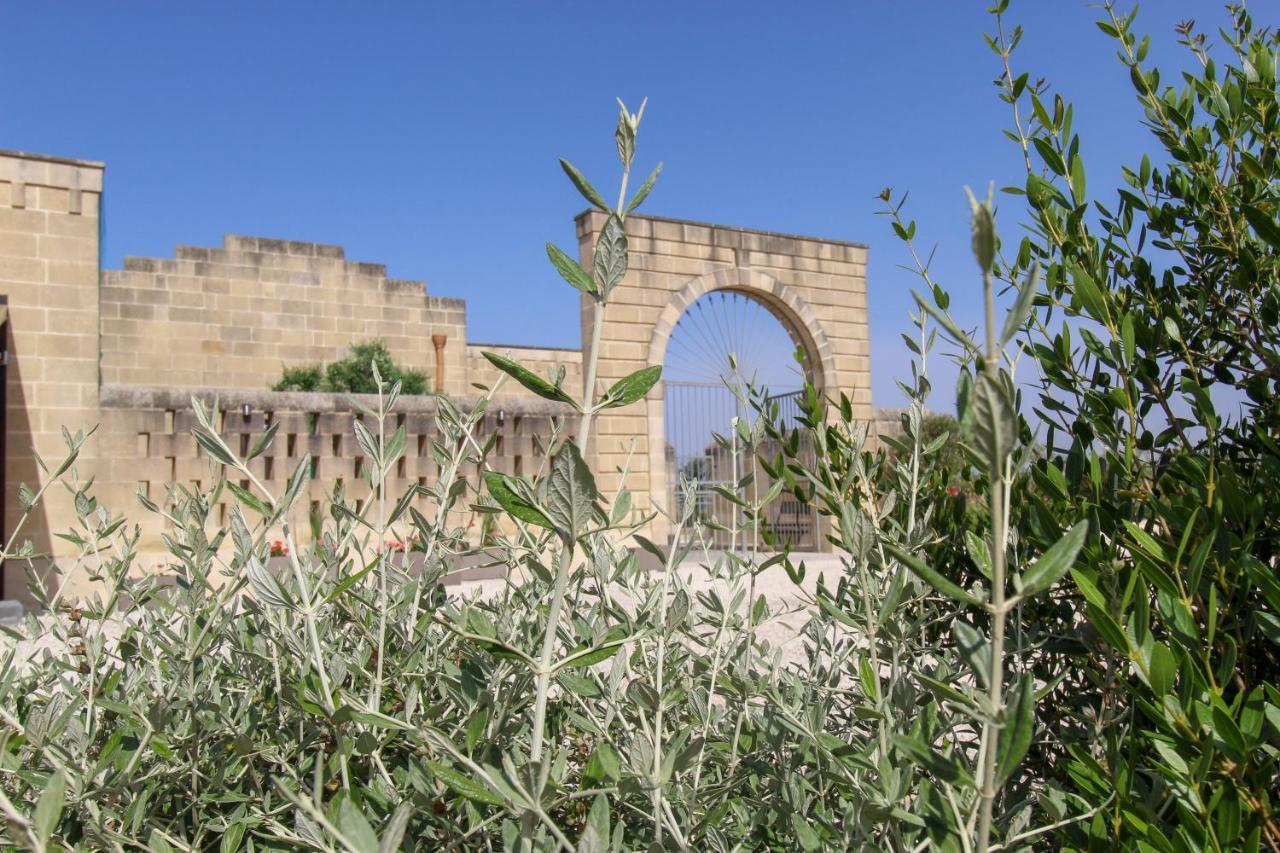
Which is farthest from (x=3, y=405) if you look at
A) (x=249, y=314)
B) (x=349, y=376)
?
(x=249, y=314)

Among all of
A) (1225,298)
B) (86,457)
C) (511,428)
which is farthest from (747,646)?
(511,428)

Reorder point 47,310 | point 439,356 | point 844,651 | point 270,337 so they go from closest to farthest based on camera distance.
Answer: point 844,651 → point 47,310 → point 270,337 → point 439,356

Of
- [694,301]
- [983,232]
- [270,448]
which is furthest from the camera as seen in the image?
[694,301]

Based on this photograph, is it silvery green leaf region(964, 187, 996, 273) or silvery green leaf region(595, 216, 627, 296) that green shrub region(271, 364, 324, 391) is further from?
silvery green leaf region(964, 187, 996, 273)

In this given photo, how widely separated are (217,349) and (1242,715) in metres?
13.2

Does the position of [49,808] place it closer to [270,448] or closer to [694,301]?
[270,448]

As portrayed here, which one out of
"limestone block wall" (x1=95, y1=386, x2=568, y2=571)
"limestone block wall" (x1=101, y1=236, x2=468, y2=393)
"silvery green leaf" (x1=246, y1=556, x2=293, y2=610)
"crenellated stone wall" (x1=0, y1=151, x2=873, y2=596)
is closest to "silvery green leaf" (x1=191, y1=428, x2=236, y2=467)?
"silvery green leaf" (x1=246, y1=556, x2=293, y2=610)

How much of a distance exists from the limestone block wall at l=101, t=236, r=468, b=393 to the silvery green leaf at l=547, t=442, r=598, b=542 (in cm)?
1258

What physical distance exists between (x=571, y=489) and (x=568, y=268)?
216mm

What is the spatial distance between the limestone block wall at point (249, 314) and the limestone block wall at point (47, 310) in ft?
14.7

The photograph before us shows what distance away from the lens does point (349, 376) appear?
12133 mm

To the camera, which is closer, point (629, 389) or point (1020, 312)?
point (1020, 312)

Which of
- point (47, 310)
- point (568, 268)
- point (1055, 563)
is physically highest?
point (47, 310)

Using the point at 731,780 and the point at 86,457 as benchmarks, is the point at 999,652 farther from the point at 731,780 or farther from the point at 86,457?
the point at 86,457
